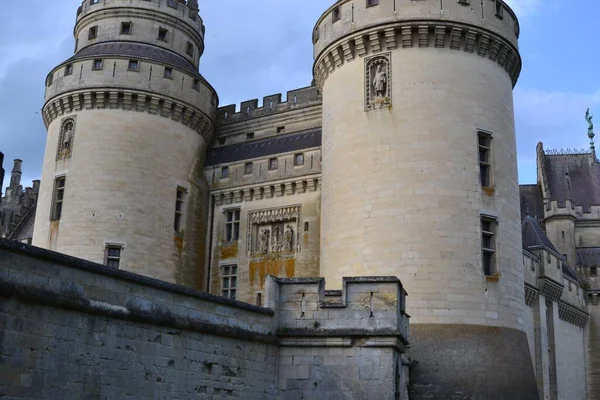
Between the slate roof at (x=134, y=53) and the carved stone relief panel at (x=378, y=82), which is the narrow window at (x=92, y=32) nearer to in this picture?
the slate roof at (x=134, y=53)

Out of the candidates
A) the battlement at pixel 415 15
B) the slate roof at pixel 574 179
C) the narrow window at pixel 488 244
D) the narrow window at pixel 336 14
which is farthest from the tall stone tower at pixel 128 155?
the slate roof at pixel 574 179

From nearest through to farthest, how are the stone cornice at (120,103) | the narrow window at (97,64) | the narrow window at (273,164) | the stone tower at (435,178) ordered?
the stone tower at (435,178), the stone cornice at (120,103), the narrow window at (273,164), the narrow window at (97,64)

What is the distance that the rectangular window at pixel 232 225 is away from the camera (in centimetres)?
2431

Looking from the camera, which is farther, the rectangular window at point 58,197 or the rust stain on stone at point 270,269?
the rectangular window at point 58,197

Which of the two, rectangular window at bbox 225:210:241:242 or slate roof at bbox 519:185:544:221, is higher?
slate roof at bbox 519:185:544:221

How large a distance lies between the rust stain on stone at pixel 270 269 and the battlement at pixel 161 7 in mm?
10031

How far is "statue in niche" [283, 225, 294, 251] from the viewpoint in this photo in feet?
74.5

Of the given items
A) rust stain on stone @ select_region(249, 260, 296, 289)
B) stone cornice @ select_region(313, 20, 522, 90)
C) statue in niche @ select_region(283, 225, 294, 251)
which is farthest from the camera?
statue in niche @ select_region(283, 225, 294, 251)

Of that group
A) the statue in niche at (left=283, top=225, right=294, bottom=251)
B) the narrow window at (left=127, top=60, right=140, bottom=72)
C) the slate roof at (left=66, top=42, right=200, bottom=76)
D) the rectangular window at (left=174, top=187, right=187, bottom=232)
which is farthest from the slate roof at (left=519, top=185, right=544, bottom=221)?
the narrow window at (left=127, top=60, right=140, bottom=72)

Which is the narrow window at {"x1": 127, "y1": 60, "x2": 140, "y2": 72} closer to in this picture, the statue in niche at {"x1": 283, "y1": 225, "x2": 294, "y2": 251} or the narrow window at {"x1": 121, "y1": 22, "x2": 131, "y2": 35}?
the narrow window at {"x1": 121, "y1": 22, "x2": 131, "y2": 35}

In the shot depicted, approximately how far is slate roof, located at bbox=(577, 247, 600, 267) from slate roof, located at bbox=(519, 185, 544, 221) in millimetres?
3154

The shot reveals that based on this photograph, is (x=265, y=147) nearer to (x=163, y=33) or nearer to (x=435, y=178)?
(x=163, y=33)

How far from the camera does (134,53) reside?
24.4 m

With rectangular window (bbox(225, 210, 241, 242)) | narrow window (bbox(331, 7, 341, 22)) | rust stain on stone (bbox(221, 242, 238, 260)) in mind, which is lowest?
rust stain on stone (bbox(221, 242, 238, 260))
